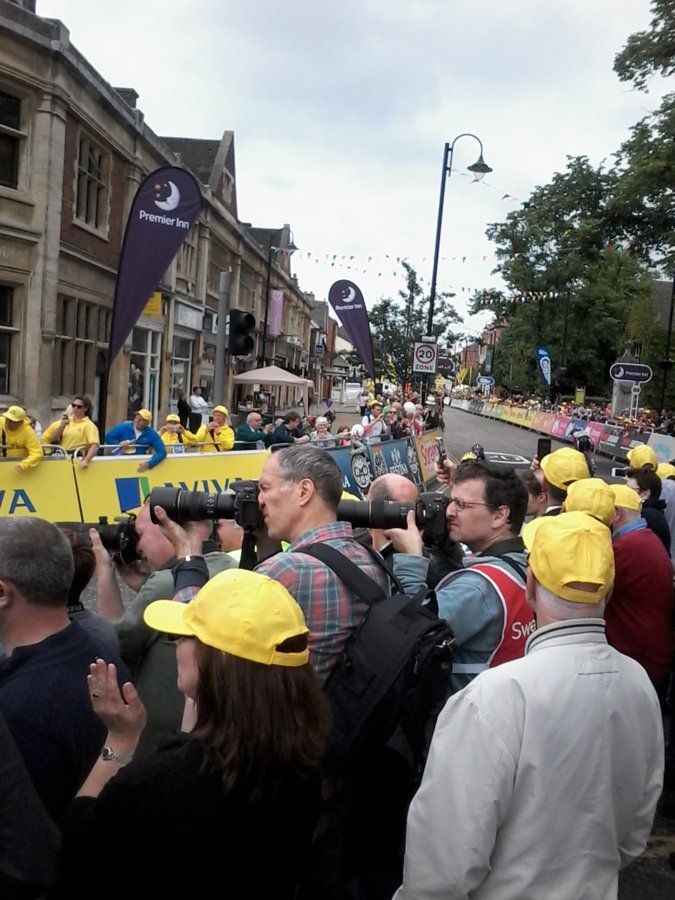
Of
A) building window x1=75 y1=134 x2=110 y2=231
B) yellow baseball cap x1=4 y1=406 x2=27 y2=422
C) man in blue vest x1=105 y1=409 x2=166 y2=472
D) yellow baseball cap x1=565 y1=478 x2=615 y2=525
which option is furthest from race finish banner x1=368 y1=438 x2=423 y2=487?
building window x1=75 y1=134 x2=110 y2=231

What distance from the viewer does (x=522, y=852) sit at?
6.10 feet

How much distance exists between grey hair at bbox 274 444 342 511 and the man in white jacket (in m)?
1.00

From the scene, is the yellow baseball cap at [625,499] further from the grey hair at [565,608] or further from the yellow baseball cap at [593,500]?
the grey hair at [565,608]

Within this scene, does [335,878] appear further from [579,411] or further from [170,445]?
[579,411]

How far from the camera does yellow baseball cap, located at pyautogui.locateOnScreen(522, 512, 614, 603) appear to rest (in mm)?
2064

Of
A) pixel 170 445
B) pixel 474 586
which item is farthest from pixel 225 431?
pixel 474 586

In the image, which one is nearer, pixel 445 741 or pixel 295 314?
pixel 445 741

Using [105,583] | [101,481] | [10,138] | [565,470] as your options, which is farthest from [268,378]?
[105,583]

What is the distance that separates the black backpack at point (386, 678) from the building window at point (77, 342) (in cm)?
1642

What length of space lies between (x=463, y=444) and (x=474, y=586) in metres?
27.6

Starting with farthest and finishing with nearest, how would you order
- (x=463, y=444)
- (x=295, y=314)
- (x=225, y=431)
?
1. (x=295, y=314)
2. (x=463, y=444)
3. (x=225, y=431)

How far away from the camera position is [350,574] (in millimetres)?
2406

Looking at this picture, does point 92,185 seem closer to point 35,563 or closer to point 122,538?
point 122,538

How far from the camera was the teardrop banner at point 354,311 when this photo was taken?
18.2 meters
